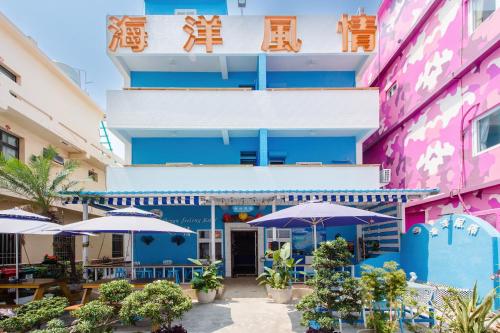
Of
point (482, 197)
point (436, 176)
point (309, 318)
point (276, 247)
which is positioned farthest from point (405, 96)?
point (309, 318)

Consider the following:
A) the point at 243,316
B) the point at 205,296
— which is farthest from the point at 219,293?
the point at 243,316

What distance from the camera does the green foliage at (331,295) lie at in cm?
731

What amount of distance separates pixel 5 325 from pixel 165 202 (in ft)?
20.8

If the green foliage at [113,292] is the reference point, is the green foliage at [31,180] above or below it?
above

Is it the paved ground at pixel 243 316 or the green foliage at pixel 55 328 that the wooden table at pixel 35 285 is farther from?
the green foliage at pixel 55 328

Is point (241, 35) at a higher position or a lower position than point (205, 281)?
higher

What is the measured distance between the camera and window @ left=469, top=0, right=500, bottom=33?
10.9 metres

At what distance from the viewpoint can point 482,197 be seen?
10961 mm

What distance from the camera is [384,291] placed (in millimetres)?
7148

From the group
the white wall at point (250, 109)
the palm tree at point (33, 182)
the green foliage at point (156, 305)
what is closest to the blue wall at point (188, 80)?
the white wall at point (250, 109)

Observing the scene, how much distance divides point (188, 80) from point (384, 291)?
13858mm

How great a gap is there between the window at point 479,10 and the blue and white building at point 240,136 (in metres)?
4.58

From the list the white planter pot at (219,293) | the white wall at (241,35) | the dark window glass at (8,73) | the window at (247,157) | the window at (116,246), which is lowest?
the window at (116,246)

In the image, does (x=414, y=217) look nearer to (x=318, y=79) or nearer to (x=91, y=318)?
(x=318, y=79)
